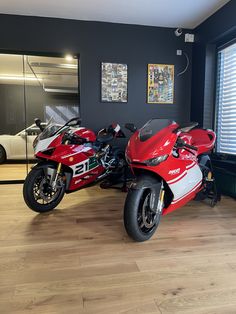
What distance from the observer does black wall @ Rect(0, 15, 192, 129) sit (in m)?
3.65

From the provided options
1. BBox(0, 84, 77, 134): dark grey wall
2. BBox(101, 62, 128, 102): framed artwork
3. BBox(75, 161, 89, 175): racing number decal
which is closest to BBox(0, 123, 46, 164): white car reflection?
BBox(0, 84, 77, 134): dark grey wall

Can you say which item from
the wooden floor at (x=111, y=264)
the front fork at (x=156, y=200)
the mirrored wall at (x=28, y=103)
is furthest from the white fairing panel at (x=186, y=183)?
the mirrored wall at (x=28, y=103)

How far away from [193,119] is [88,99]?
1.77 meters

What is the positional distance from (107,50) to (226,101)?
1973 mm

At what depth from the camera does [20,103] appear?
5.44 meters

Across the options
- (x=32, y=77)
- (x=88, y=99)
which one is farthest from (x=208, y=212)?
(x=32, y=77)

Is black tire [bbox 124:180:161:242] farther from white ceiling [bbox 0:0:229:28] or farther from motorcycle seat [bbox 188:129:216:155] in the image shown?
white ceiling [bbox 0:0:229:28]

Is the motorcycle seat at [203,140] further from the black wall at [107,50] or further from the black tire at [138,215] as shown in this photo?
the black wall at [107,50]

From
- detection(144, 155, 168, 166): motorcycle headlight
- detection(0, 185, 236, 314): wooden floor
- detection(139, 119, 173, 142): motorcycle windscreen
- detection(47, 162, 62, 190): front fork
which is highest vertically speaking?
detection(139, 119, 173, 142): motorcycle windscreen

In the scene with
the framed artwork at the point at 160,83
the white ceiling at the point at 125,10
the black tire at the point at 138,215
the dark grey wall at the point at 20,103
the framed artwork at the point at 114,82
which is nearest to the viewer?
the black tire at the point at 138,215

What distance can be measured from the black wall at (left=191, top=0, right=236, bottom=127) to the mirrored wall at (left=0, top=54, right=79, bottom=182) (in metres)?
2.33

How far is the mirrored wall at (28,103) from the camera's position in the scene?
16.4 feet

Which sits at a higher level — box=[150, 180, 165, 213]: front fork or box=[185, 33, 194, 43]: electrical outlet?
box=[185, 33, 194, 43]: electrical outlet

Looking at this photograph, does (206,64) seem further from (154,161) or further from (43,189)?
(43,189)
